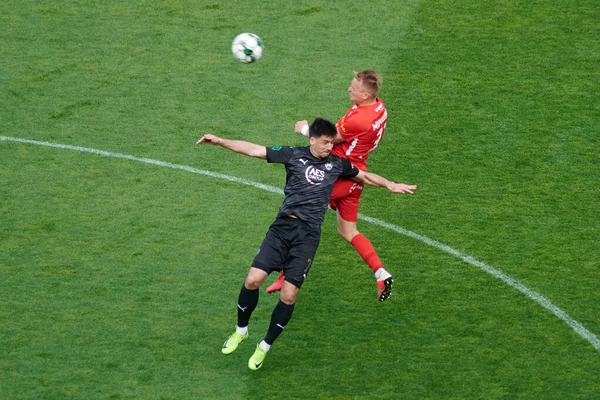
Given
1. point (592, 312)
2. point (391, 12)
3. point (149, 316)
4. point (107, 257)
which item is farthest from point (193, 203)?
point (391, 12)

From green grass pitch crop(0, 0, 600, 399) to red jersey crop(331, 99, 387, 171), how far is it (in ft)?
4.39

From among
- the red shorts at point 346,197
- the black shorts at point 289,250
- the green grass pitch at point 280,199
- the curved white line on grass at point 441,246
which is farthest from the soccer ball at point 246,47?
the black shorts at point 289,250

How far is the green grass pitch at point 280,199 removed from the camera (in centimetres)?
886

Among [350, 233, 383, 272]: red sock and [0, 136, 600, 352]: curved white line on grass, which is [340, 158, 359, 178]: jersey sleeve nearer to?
[350, 233, 383, 272]: red sock

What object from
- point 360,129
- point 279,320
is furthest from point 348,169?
point 279,320

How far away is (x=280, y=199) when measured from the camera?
1162cm

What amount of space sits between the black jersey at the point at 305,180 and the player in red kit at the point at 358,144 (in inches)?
20.6

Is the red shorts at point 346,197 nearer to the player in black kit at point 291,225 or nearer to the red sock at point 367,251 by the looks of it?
the red sock at point 367,251

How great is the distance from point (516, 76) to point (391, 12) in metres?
2.52

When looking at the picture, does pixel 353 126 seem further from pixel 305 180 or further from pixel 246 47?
pixel 246 47

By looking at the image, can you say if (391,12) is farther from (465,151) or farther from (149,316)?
(149,316)

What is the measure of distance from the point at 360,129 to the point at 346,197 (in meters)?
0.75

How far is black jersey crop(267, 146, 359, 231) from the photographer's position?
8992mm

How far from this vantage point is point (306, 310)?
31.9ft
